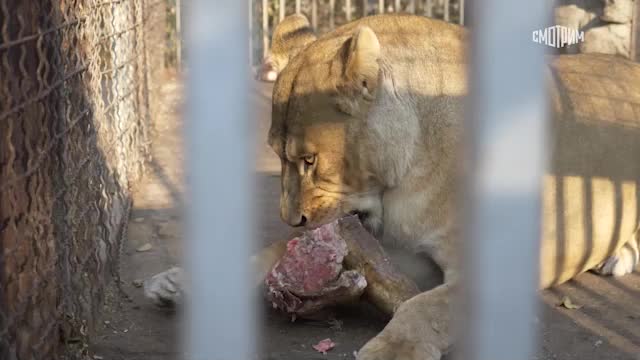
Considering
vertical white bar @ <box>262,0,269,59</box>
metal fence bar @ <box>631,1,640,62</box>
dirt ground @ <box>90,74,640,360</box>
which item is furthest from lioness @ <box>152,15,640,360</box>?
vertical white bar @ <box>262,0,269,59</box>

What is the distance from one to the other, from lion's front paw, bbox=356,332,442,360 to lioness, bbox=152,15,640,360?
0.06 metres

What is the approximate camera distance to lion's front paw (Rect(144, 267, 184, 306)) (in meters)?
2.57

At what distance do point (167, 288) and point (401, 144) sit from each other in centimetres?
62

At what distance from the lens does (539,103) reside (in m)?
0.62

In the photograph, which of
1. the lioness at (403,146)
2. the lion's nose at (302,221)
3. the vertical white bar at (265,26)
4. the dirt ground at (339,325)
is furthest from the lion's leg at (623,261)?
the vertical white bar at (265,26)

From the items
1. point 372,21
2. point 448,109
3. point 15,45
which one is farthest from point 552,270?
point 15,45

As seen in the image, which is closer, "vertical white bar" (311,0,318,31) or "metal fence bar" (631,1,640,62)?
"metal fence bar" (631,1,640,62)

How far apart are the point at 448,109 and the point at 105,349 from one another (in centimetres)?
91

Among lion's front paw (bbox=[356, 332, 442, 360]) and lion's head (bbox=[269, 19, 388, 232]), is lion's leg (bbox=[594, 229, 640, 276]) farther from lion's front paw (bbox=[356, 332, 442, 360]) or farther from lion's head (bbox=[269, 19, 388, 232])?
lion's front paw (bbox=[356, 332, 442, 360])

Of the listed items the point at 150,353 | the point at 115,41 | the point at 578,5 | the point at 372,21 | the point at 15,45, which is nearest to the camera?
the point at 15,45

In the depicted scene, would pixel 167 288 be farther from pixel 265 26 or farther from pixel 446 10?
pixel 446 10

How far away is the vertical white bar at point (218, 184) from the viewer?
61 cm

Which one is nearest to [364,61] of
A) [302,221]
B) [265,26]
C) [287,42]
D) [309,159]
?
[309,159]

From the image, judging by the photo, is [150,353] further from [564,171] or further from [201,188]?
[201,188]
